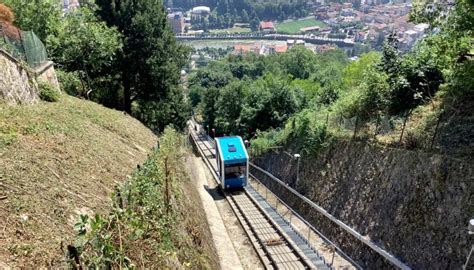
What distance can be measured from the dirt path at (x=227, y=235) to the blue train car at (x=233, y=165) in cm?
111

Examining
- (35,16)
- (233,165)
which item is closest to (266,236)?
(233,165)

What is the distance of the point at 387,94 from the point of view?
48.5 feet

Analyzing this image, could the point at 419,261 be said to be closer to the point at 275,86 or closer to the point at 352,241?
the point at 352,241

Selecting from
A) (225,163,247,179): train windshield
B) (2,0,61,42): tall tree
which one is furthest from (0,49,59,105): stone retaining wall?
(225,163,247,179): train windshield

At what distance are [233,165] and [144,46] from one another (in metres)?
8.88

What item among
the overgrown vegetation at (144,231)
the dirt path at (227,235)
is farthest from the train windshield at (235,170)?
the overgrown vegetation at (144,231)

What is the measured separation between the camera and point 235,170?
18969 millimetres

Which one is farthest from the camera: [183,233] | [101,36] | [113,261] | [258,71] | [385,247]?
[258,71]

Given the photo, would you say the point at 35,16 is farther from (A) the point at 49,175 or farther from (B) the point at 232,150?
(A) the point at 49,175

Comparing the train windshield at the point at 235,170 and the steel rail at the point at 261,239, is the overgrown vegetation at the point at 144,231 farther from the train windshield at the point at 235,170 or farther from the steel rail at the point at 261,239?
the train windshield at the point at 235,170

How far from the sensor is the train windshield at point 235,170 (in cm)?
→ 1878

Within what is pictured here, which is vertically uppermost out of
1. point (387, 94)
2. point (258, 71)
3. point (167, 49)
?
point (167, 49)

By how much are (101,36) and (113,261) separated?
629 inches

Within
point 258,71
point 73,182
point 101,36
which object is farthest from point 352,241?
point 258,71
